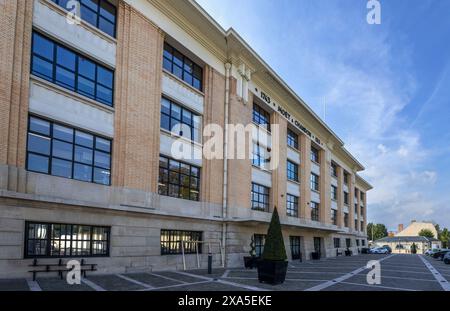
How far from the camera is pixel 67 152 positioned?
16172mm

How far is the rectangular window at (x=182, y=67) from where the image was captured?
2227 cm

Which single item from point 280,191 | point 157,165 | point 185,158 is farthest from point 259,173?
point 157,165

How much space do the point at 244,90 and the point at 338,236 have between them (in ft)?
103

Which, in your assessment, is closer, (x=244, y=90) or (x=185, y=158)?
(x=185, y=158)

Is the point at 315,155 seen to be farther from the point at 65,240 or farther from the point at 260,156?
the point at 65,240

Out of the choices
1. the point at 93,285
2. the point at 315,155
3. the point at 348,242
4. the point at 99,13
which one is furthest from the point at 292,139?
the point at 93,285

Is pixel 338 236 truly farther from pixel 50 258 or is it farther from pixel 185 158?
pixel 50 258

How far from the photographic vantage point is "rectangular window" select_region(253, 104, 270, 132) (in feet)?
100

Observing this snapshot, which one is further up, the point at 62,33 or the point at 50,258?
the point at 62,33

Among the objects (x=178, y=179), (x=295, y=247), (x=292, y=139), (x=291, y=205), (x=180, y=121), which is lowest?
(x=295, y=247)

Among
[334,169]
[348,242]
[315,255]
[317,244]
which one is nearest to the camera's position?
[315,255]

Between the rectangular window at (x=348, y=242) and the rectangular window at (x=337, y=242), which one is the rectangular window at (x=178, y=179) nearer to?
the rectangular window at (x=337, y=242)

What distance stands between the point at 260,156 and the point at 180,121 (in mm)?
9541

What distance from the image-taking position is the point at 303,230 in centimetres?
3634
